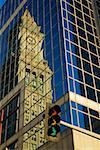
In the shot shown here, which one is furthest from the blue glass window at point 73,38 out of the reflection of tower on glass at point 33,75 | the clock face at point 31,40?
the clock face at point 31,40

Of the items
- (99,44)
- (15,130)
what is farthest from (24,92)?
(99,44)

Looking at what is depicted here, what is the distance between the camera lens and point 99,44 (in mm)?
46938

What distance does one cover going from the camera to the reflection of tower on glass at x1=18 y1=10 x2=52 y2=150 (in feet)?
129

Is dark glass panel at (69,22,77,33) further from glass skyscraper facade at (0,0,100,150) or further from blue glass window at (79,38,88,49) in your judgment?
blue glass window at (79,38,88,49)

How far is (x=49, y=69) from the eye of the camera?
40.9 m

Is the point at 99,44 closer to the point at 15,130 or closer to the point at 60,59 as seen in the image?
the point at 60,59

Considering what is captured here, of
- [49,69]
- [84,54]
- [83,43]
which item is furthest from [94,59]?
[49,69]

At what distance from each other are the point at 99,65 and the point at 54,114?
108 ft

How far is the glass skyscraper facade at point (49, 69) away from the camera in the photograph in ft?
120

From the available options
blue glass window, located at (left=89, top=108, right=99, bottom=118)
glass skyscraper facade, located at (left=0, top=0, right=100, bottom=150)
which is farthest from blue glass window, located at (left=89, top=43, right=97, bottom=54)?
blue glass window, located at (left=89, top=108, right=99, bottom=118)

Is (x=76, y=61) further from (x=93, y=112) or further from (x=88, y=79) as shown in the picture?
(x=93, y=112)

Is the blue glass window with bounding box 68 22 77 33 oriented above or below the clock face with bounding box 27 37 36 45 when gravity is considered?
below

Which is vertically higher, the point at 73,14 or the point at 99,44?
the point at 73,14

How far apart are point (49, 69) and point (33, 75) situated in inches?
197
